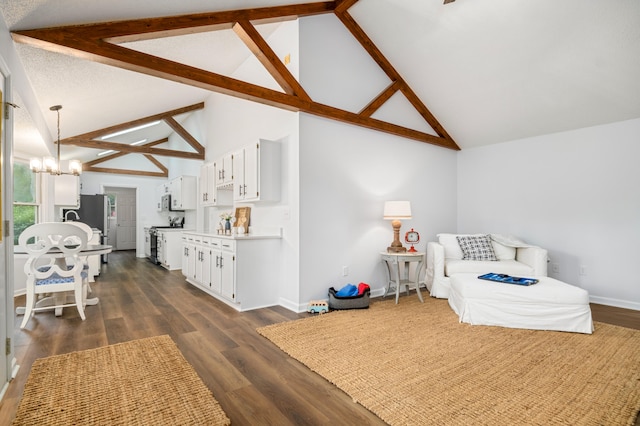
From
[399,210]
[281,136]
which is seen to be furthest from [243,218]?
[399,210]

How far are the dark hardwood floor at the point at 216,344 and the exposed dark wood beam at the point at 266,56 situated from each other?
2.61 m

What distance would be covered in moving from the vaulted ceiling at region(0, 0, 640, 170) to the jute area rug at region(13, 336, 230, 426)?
2.40 metres

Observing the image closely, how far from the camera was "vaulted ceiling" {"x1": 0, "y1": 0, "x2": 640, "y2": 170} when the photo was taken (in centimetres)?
301

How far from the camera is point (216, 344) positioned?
8.91 feet

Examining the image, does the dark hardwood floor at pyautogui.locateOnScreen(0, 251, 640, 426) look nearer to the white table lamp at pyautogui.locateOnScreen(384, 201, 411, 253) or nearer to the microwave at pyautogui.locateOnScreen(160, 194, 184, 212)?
the white table lamp at pyautogui.locateOnScreen(384, 201, 411, 253)

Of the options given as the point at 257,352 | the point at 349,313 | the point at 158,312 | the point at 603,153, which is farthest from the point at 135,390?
the point at 603,153

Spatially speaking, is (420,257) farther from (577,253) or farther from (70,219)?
(70,219)

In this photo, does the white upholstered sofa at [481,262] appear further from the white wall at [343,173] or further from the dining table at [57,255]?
the dining table at [57,255]

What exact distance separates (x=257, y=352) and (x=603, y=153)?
496cm

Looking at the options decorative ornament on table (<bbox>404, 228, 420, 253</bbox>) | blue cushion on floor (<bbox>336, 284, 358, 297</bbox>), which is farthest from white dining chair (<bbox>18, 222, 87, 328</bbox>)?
decorative ornament on table (<bbox>404, 228, 420, 253</bbox>)

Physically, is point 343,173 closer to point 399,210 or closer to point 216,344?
point 399,210

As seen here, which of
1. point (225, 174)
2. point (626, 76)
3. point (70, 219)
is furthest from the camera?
point (70, 219)

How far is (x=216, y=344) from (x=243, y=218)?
8.10ft

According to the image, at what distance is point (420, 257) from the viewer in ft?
13.1
